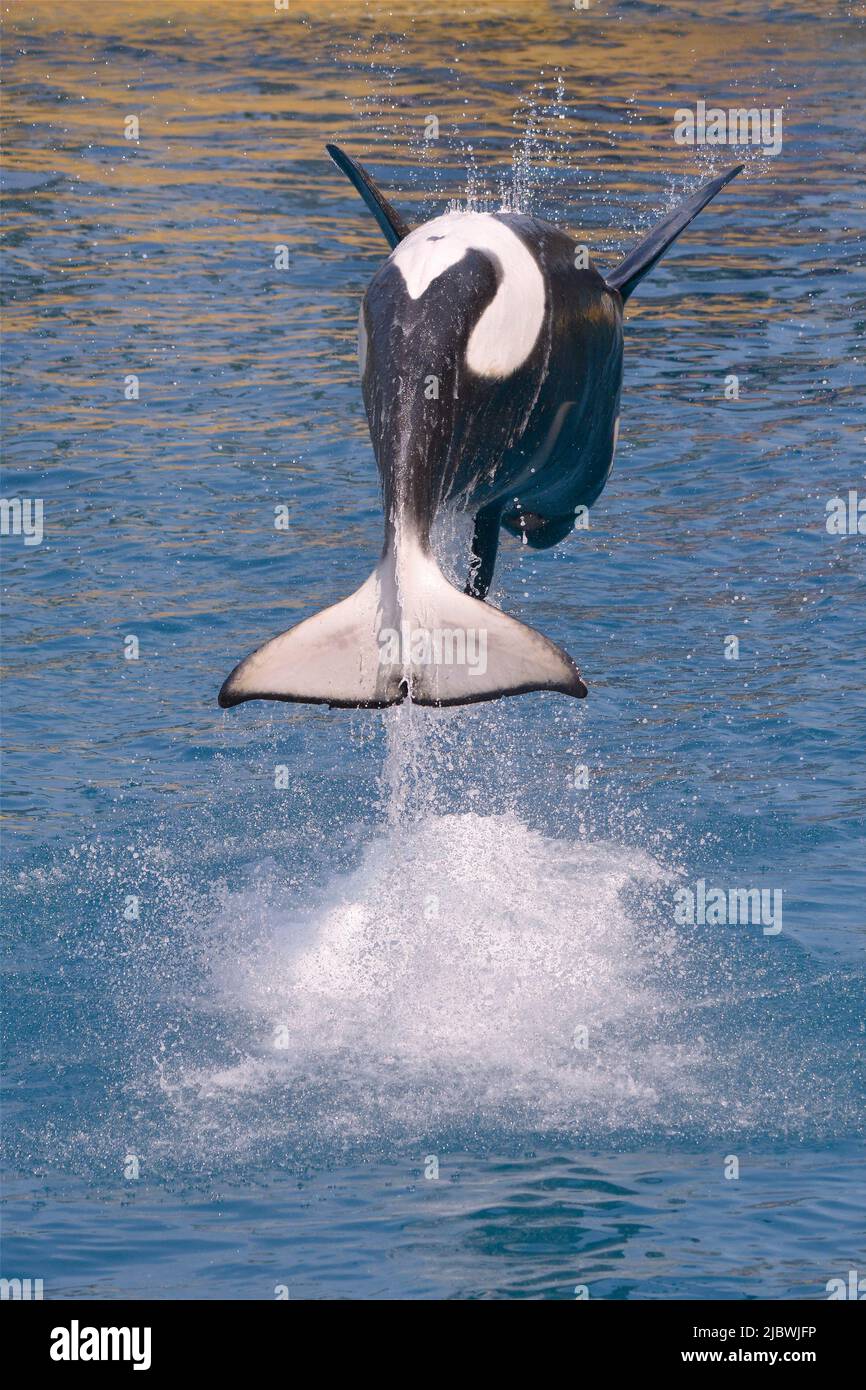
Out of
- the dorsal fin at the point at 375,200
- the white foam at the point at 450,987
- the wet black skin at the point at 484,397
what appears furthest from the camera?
the dorsal fin at the point at 375,200

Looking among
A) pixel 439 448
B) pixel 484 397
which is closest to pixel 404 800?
pixel 484 397

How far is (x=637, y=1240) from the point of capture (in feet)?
25.3

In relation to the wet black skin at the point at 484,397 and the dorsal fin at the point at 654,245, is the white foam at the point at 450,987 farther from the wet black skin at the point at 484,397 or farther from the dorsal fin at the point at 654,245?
the dorsal fin at the point at 654,245

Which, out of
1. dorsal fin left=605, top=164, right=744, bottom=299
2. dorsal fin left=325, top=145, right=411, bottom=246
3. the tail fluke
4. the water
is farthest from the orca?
the water

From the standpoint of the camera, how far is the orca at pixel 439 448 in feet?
22.1

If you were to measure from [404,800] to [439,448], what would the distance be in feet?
15.0

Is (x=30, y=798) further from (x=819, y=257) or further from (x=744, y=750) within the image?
(x=819, y=257)

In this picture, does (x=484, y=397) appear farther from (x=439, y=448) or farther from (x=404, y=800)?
(x=404, y=800)

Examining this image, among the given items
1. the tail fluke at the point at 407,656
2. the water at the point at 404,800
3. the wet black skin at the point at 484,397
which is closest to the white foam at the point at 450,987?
the water at the point at 404,800

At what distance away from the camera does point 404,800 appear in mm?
11266

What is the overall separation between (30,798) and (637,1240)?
5.25 meters

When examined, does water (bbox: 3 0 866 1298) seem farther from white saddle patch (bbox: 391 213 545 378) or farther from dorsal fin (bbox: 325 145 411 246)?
white saddle patch (bbox: 391 213 545 378)

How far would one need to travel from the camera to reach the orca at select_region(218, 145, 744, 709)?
22.1 ft

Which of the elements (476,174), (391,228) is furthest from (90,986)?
(476,174)
